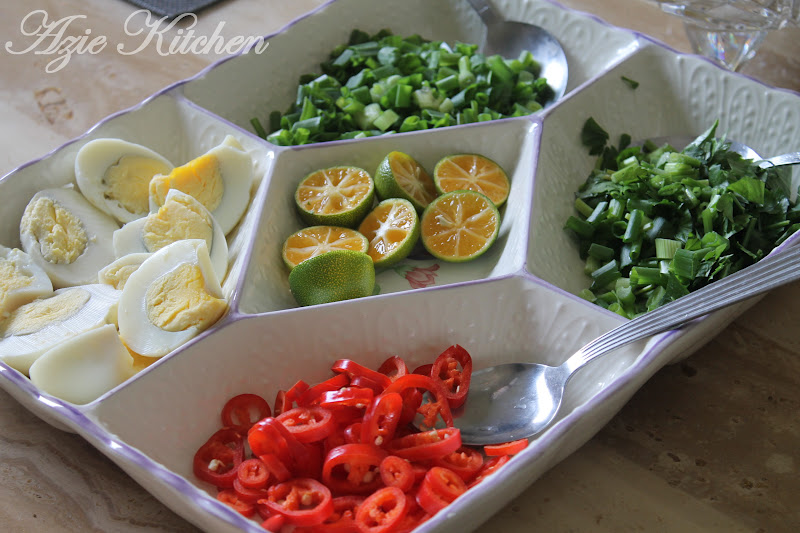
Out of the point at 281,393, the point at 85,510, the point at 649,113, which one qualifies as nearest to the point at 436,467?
the point at 281,393

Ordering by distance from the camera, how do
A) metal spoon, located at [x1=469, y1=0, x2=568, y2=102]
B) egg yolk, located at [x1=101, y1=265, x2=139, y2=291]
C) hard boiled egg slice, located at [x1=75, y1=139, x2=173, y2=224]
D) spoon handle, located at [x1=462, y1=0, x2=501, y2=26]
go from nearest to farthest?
egg yolk, located at [x1=101, y1=265, x2=139, y2=291]
hard boiled egg slice, located at [x1=75, y1=139, x2=173, y2=224]
metal spoon, located at [x1=469, y1=0, x2=568, y2=102]
spoon handle, located at [x1=462, y1=0, x2=501, y2=26]

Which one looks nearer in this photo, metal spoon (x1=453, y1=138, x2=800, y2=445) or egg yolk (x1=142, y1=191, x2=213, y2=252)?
metal spoon (x1=453, y1=138, x2=800, y2=445)

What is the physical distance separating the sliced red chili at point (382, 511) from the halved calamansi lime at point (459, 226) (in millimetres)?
772

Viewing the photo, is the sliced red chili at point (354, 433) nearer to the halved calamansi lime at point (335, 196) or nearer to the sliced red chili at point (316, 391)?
the sliced red chili at point (316, 391)

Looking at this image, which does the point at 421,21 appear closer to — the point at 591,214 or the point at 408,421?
the point at 591,214

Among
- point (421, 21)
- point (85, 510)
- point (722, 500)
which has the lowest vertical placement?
point (722, 500)

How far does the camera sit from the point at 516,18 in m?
2.65

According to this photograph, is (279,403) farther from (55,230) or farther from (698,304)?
(698,304)

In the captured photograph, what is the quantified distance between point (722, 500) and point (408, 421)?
24.4 inches

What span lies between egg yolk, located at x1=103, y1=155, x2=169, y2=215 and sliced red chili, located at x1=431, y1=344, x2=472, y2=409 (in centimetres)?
90

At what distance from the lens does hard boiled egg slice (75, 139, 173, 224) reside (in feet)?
6.01

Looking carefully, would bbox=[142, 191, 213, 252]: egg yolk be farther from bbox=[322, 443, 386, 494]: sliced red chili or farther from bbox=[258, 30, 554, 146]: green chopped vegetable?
bbox=[322, 443, 386, 494]: sliced red chili

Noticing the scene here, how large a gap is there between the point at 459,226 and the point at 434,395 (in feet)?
1.99

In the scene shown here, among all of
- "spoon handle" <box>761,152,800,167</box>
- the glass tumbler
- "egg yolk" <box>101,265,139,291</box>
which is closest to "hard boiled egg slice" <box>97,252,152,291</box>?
"egg yolk" <box>101,265,139,291</box>
